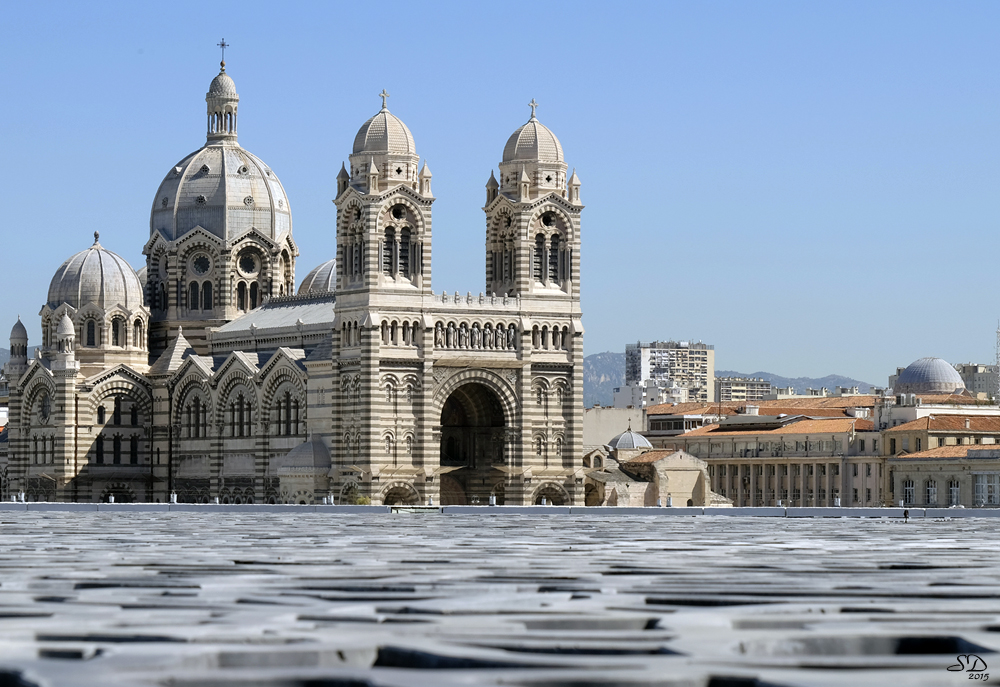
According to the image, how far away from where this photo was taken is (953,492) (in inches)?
4218

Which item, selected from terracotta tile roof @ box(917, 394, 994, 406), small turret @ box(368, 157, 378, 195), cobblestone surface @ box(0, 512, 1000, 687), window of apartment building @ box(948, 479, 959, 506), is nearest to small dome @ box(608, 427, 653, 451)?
window of apartment building @ box(948, 479, 959, 506)

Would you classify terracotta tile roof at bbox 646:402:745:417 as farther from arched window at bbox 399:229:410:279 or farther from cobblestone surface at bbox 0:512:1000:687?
cobblestone surface at bbox 0:512:1000:687

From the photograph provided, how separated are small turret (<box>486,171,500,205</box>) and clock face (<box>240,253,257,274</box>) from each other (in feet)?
60.1

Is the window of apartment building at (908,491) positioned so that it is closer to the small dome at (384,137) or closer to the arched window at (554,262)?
the arched window at (554,262)

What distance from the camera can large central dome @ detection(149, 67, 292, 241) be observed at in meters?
108

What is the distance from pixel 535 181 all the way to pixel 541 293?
17.9 ft

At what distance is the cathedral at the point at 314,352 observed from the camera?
3580 inches

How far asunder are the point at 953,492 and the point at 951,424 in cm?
782

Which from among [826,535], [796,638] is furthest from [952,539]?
[796,638]

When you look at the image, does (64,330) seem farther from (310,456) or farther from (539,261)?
(539,261)

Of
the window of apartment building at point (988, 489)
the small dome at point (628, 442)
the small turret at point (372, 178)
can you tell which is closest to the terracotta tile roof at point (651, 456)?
the small dome at point (628, 442)

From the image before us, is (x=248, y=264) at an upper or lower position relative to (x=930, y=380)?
upper

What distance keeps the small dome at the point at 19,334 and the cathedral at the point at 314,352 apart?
143 inches

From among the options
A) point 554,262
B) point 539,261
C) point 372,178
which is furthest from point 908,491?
point 372,178
